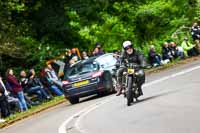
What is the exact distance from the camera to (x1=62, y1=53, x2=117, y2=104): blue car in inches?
1045

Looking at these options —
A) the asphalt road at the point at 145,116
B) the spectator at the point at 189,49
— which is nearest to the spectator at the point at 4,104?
the asphalt road at the point at 145,116

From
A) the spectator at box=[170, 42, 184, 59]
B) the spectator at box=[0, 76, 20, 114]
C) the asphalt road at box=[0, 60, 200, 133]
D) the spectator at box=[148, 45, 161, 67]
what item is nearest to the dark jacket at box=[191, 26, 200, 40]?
the spectator at box=[170, 42, 184, 59]

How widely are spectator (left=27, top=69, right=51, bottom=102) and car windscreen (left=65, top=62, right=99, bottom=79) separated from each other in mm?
1430

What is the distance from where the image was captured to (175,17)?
51875 millimetres

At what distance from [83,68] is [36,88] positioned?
2.14 metres

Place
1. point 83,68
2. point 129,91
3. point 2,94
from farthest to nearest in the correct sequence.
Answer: point 83,68
point 2,94
point 129,91

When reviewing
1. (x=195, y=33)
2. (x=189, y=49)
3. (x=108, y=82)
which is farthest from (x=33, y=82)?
(x=195, y=33)

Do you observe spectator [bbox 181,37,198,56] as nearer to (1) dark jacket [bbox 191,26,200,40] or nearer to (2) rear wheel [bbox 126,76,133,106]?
(1) dark jacket [bbox 191,26,200,40]

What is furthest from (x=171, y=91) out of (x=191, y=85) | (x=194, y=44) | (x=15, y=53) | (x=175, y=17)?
(x=175, y=17)

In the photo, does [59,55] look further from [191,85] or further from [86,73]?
[191,85]

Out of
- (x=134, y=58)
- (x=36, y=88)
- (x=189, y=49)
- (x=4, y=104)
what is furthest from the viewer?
(x=189, y=49)

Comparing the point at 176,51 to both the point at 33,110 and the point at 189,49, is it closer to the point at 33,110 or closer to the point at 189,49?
the point at 189,49

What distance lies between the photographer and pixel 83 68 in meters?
27.5

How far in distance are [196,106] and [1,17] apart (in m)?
20.7
